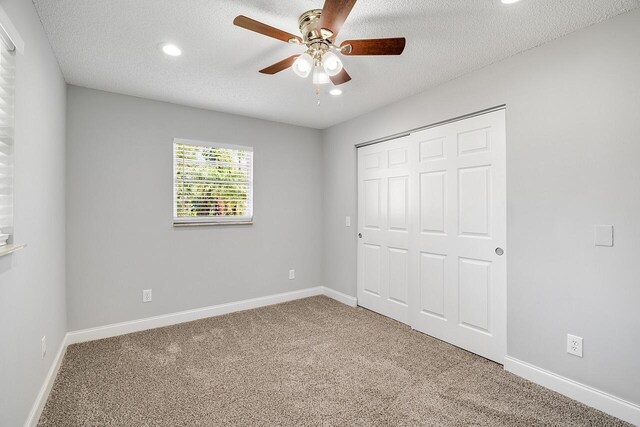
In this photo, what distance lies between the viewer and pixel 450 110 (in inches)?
112

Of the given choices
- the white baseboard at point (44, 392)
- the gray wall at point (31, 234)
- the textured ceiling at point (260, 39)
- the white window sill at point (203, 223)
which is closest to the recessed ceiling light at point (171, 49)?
the textured ceiling at point (260, 39)

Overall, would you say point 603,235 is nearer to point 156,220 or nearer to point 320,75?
point 320,75

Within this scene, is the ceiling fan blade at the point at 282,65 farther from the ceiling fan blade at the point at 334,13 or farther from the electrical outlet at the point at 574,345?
the electrical outlet at the point at 574,345

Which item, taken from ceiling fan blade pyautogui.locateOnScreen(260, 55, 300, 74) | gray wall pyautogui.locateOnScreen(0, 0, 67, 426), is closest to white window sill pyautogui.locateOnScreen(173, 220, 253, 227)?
gray wall pyautogui.locateOnScreen(0, 0, 67, 426)

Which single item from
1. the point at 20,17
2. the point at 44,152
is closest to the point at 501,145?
the point at 20,17

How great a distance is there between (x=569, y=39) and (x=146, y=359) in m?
4.02

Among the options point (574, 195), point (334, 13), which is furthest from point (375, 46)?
point (574, 195)

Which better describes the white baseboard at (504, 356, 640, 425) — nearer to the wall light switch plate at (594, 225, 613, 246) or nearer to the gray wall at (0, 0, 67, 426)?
the wall light switch plate at (594, 225, 613, 246)

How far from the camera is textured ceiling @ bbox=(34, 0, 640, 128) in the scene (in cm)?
182

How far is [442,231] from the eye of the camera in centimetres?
299

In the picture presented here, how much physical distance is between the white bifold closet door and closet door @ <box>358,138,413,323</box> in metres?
0.01

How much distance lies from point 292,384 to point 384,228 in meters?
2.03

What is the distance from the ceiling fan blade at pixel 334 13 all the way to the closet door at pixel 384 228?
1980mm

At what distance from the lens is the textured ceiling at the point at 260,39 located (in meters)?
1.82
